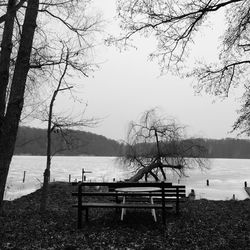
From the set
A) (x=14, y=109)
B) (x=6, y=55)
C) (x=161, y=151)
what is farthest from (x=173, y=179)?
(x=14, y=109)

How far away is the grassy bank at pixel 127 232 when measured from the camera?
5.79m

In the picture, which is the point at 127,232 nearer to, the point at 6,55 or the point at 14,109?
the point at 14,109

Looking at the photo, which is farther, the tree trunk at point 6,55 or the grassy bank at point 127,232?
the tree trunk at point 6,55

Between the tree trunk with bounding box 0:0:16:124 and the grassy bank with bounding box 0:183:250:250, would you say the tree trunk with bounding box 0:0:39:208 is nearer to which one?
the tree trunk with bounding box 0:0:16:124

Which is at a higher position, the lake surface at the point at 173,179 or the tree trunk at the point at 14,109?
the tree trunk at the point at 14,109

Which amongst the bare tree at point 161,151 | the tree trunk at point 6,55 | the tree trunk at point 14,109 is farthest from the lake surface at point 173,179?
the tree trunk at point 14,109

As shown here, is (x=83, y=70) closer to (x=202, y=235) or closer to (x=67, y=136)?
(x=67, y=136)

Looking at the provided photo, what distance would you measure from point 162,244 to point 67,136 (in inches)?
228

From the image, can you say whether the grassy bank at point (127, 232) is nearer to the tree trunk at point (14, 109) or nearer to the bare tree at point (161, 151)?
the tree trunk at point (14, 109)

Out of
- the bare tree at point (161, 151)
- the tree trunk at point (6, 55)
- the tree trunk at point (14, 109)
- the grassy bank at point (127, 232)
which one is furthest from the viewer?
the bare tree at point (161, 151)

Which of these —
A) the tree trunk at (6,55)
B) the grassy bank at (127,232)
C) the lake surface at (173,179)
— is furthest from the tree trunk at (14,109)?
the lake surface at (173,179)

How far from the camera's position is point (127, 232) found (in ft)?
21.3

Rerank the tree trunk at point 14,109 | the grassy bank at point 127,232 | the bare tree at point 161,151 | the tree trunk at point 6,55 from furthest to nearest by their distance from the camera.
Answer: the bare tree at point 161,151, the tree trunk at point 6,55, the grassy bank at point 127,232, the tree trunk at point 14,109

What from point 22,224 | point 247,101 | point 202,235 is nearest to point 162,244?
point 202,235
